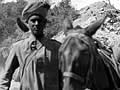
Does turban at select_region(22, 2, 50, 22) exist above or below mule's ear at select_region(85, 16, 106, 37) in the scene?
above

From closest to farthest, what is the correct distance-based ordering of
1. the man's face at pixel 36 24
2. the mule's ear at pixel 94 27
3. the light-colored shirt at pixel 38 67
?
the mule's ear at pixel 94 27
the light-colored shirt at pixel 38 67
the man's face at pixel 36 24

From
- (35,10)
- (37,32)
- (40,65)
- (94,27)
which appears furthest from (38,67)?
(94,27)

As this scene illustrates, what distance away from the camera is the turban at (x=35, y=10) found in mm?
4270

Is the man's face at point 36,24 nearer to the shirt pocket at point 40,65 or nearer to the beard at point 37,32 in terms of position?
the beard at point 37,32

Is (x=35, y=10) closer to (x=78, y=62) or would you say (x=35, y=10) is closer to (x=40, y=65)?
(x=40, y=65)

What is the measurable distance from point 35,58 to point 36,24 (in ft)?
1.04

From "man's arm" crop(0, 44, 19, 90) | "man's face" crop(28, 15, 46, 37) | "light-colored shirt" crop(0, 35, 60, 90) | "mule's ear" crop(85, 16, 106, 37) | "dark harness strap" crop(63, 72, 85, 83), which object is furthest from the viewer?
"man's arm" crop(0, 44, 19, 90)

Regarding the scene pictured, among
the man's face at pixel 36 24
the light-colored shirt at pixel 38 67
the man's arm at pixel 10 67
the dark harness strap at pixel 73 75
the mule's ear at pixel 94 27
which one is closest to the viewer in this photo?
the dark harness strap at pixel 73 75

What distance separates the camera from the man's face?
4215mm

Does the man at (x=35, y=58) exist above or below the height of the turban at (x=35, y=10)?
below

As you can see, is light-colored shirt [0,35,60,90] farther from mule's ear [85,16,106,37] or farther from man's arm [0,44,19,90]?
mule's ear [85,16,106,37]

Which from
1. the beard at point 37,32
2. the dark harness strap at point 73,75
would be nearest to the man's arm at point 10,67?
the beard at point 37,32

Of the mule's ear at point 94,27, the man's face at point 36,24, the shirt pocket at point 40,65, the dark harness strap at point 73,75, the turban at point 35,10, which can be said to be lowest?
the dark harness strap at point 73,75

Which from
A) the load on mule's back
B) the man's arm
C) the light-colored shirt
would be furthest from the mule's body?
the man's arm
